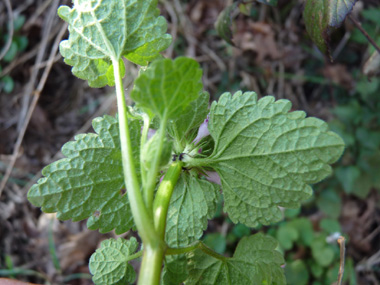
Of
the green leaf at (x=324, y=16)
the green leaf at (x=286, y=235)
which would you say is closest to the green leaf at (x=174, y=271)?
the green leaf at (x=324, y=16)

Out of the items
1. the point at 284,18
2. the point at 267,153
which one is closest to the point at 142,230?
the point at 267,153

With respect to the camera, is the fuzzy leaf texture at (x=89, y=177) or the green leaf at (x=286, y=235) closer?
the fuzzy leaf texture at (x=89, y=177)

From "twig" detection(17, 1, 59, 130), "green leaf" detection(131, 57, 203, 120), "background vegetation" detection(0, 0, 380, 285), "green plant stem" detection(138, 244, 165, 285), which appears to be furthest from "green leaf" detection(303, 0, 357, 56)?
"twig" detection(17, 1, 59, 130)

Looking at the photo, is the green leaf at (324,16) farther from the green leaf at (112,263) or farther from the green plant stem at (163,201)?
the green leaf at (112,263)

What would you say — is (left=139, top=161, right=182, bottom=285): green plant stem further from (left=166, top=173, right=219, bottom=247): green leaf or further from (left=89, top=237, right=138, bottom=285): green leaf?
(left=89, top=237, right=138, bottom=285): green leaf

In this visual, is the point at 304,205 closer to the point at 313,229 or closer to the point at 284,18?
the point at 313,229

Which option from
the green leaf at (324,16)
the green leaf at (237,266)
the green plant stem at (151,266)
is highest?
the green leaf at (324,16)
